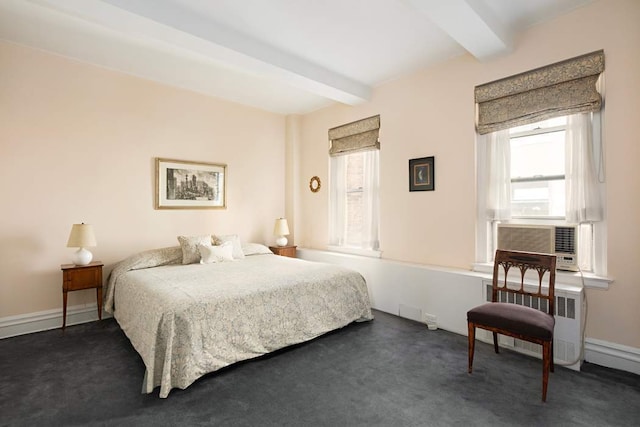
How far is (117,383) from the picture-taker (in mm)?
2326

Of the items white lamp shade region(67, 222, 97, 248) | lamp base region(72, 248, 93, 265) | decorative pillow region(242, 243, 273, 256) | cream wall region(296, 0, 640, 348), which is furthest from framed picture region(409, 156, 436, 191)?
lamp base region(72, 248, 93, 265)

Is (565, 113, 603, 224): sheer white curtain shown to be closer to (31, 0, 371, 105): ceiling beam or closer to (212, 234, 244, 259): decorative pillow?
(31, 0, 371, 105): ceiling beam

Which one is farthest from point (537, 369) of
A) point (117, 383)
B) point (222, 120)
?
point (222, 120)

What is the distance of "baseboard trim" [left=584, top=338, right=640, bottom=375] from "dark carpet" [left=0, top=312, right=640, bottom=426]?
0.08 meters

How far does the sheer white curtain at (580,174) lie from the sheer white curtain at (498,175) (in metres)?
0.47

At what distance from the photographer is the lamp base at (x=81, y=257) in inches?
132

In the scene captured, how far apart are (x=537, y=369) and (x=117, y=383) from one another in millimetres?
3166

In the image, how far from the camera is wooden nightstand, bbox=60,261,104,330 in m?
3.27

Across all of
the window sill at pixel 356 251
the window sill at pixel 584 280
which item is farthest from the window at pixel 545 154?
the window sill at pixel 356 251

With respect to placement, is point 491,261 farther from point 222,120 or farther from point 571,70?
point 222,120

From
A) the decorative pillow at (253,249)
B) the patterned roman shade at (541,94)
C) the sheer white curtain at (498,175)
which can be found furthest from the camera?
the decorative pillow at (253,249)

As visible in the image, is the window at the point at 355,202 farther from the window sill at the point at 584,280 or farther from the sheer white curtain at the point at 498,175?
the window sill at the point at 584,280

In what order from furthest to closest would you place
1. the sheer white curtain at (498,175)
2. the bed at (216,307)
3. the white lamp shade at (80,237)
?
the white lamp shade at (80,237)
the sheer white curtain at (498,175)
the bed at (216,307)

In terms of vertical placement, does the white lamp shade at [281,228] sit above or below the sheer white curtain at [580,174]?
below
